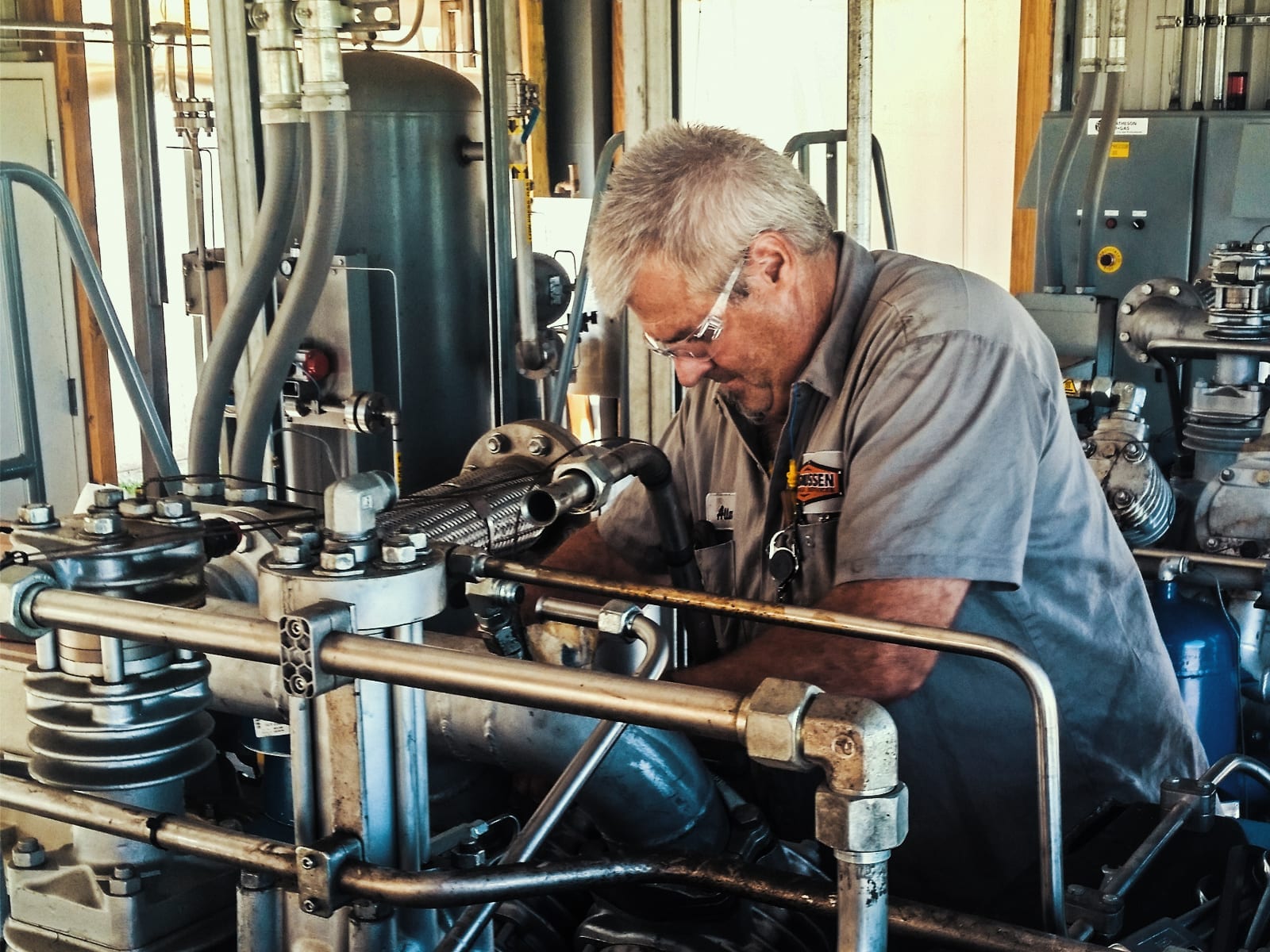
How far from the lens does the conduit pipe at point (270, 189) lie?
5.75ft

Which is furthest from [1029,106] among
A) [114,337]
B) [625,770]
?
[625,770]

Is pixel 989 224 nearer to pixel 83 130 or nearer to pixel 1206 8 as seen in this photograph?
pixel 1206 8

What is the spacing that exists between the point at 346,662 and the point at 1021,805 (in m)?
0.94

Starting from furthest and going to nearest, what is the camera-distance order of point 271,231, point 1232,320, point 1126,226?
point 1126,226
point 1232,320
point 271,231

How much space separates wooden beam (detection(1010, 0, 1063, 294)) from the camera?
5.15 m

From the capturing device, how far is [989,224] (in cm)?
547

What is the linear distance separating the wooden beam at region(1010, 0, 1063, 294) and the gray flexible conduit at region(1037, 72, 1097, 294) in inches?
26.4

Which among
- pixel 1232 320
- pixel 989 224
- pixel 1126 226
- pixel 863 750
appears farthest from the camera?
pixel 989 224

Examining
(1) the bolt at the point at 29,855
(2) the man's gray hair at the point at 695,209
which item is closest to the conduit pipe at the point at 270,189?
(2) the man's gray hair at the point at 695,209

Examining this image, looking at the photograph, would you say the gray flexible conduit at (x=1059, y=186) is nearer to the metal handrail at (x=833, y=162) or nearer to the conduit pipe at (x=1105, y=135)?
the conduit pipe at (x=1105, y=135)

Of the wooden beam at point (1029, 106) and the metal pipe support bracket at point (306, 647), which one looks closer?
the metal pipe support bracket at point (306, 647)

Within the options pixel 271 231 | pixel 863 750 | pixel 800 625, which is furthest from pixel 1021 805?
pixel 271 231

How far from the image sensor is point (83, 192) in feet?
14.5

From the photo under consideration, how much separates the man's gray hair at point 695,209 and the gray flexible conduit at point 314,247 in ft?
1.25
